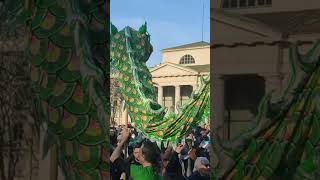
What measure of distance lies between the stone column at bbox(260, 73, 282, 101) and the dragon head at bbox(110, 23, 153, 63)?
1.33 meters

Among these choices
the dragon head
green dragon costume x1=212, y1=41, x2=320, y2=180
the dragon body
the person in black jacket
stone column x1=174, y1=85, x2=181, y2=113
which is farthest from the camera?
the dragon body

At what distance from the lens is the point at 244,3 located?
349 cm

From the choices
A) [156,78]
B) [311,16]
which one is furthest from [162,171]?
[311,16]

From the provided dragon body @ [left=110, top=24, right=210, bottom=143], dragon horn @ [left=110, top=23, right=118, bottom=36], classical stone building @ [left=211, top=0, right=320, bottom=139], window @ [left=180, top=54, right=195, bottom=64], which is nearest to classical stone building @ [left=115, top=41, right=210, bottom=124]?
window @ [left=180, top=54, right=195, bottom=64]

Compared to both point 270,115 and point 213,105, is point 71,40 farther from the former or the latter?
point 270,115

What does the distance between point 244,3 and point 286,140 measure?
2.69 feet

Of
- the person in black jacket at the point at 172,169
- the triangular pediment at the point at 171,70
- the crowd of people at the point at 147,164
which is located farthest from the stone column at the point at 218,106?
the person in black jacket at the point at 172,169

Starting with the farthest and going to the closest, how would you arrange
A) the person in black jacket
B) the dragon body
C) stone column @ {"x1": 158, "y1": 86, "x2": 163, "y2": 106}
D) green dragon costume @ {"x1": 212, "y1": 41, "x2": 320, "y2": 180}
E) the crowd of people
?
stone column @ {"x1": 158, "y1": 86, "x2": 163, "y2": 106}, the dragon body, the person in black jacket, the crowd of people, green dragon costume @ {"x1": 212, "y1": 41, "x2": 320, "y2": 180}

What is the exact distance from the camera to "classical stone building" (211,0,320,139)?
3.39 m

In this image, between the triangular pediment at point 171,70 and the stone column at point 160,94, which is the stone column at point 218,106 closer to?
the triangular pediment at point 171,70

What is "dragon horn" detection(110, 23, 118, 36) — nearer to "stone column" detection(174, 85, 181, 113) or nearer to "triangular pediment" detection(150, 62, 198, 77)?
"triangular pediment" detection(150, 62, 198, 77)

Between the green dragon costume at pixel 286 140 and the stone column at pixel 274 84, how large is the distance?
0.04 m

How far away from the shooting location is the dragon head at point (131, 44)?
518 cm

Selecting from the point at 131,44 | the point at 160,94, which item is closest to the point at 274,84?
the point at 131,44
